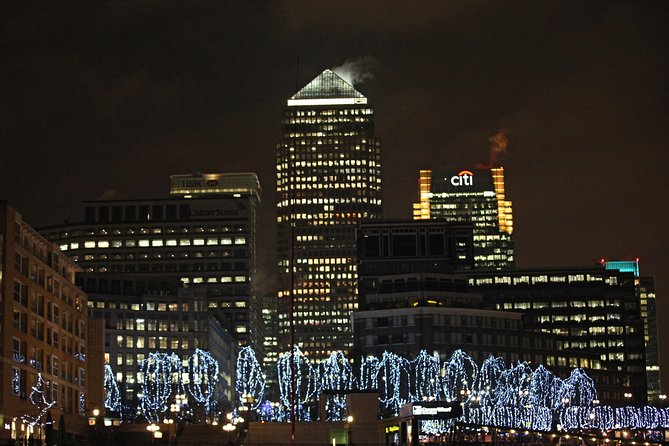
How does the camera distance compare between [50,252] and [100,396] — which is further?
[100,396]

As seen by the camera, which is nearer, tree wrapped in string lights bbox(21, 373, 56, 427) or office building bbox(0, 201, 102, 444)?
office building bbox(0, 201, 102, 444)

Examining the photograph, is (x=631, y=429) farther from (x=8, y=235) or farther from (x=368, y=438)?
(x=8, y=235)

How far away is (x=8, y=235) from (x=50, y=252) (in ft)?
54.5

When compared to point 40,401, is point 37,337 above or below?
above

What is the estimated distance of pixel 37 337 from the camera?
355 feet

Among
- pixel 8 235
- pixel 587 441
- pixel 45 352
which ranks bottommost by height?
pixel 587 441

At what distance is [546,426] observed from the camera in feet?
630

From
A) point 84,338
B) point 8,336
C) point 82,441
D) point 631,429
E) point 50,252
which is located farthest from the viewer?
point 631,429

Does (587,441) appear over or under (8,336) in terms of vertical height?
under

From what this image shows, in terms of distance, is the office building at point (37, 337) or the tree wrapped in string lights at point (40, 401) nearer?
the office building at point (37, 337)

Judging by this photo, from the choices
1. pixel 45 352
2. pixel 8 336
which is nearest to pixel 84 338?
pixel 45 352

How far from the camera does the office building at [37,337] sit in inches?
3888

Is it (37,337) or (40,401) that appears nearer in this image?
(40,401)

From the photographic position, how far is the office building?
98.8 metres
